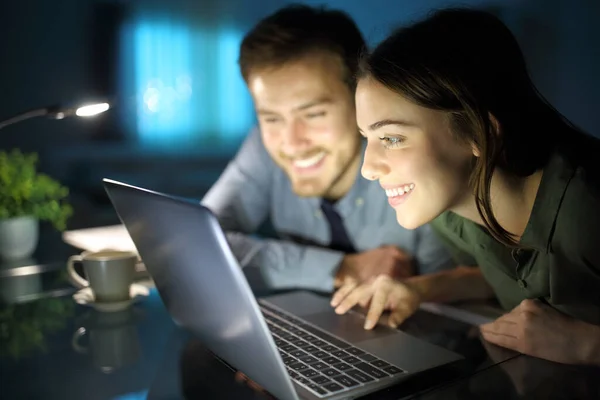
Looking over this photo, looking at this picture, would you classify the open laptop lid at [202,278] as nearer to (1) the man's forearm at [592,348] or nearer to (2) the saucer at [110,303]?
(2) the saucer at [110,303]

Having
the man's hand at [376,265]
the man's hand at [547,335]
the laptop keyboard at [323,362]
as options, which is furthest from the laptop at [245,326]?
the man's hand at [376,265]

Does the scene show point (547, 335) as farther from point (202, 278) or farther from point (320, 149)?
point (320, 149)

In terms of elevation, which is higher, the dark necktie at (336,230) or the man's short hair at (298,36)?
the man's short hair at (298,36)

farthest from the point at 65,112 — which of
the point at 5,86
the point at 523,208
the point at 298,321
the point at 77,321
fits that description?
the point at 523,208

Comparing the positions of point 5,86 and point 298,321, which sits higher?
point 5,86

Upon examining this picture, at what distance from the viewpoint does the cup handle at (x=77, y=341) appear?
2.88 feet

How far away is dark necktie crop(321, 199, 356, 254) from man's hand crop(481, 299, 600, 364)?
633mm

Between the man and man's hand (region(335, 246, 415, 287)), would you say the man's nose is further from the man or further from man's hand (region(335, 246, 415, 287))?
man's hand (region(335, 246, 415, 287))

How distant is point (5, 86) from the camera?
5.61 feet

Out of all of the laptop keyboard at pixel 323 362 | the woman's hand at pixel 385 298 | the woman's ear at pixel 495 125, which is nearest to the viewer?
the laptop keyboard at pixel 323 362

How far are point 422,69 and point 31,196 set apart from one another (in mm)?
1128

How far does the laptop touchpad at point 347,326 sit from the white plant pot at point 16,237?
863 millimetres

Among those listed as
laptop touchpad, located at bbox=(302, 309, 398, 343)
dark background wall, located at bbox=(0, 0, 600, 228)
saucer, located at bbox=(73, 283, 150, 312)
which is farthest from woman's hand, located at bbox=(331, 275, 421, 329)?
dark background wall, located at bbox=(0, 0, 600, 228)

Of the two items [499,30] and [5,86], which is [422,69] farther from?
[5,86]
